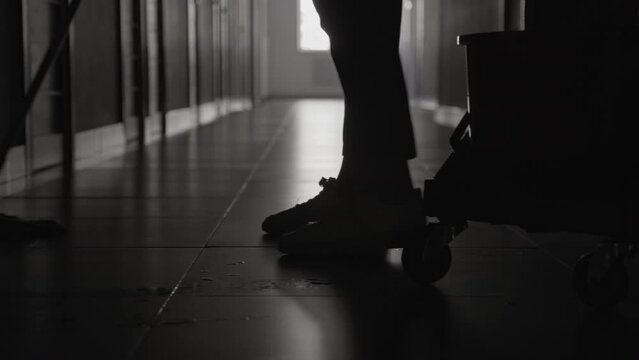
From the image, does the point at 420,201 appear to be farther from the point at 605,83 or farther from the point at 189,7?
the point at 189,7

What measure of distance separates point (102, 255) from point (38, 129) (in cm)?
177

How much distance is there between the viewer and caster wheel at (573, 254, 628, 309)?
3.71 feet

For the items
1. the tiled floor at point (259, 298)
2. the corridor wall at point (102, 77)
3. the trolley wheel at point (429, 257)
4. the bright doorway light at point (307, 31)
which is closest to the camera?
the tiled floor at point (259, 298)

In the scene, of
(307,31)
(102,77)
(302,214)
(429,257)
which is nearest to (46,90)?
(102,77)

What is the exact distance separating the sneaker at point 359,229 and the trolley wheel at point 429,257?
5.1 inches

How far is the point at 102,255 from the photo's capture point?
1554 millimetres

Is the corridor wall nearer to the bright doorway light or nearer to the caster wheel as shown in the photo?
the caster wheel

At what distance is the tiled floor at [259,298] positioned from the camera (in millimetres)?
982

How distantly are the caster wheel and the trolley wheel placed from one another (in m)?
0.21

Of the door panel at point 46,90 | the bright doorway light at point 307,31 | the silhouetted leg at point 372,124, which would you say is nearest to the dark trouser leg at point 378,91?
the silhouetted leg at point 372,124

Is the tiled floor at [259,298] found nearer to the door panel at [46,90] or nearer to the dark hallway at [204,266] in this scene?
the dark hallway at [204,266]

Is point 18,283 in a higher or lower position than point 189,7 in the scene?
lower

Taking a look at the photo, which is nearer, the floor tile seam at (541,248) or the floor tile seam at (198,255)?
the floor tile seam at (198,255)

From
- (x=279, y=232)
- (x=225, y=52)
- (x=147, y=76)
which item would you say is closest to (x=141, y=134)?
(x=147, y=76)
